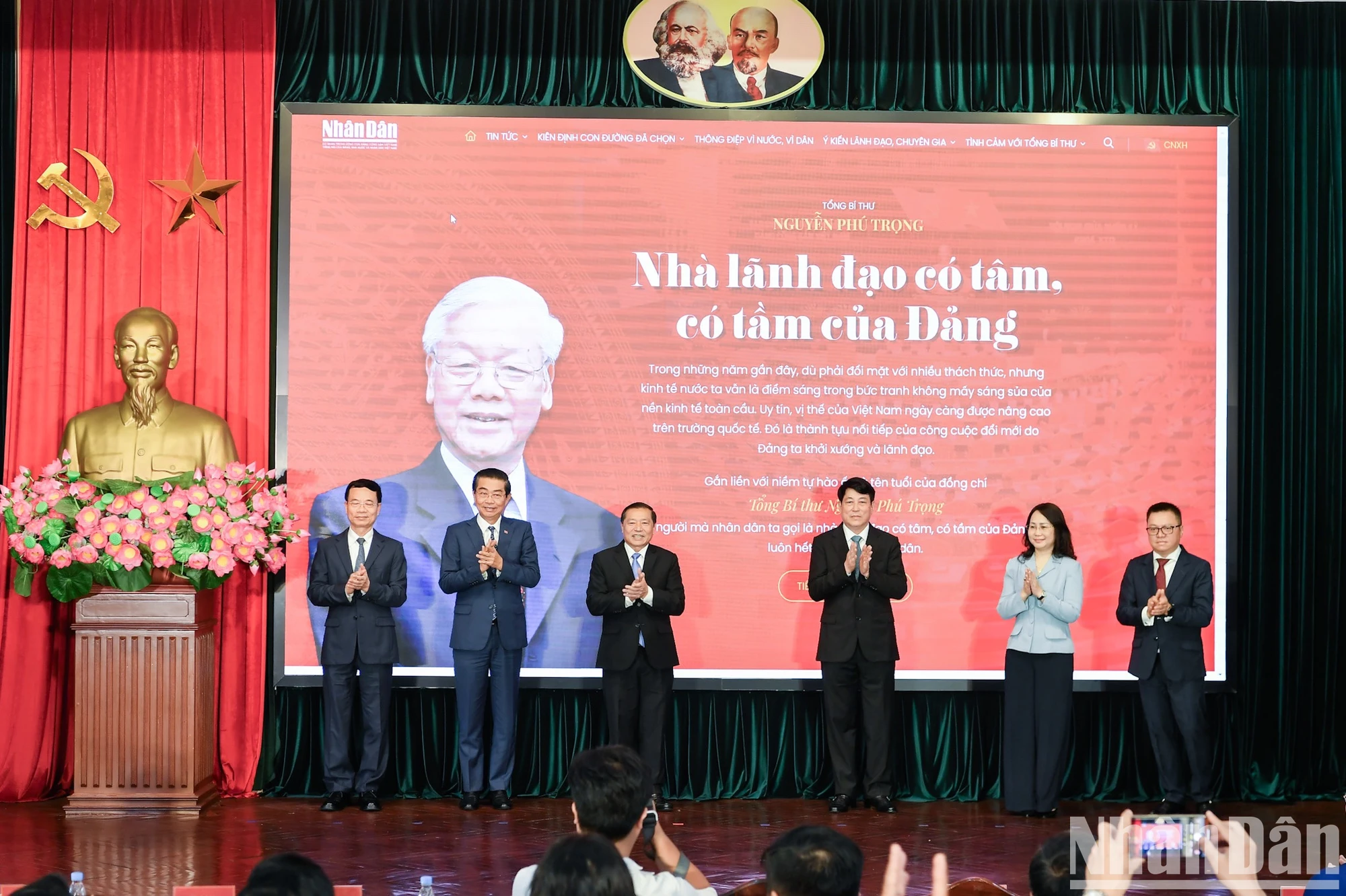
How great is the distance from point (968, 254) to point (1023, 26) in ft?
3.66

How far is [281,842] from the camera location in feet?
16.6

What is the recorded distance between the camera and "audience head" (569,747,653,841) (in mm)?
2398

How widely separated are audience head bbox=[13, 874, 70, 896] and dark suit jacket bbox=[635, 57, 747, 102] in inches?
189

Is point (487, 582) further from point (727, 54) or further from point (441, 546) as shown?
point (727, 54)

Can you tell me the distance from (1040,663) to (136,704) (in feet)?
12.2

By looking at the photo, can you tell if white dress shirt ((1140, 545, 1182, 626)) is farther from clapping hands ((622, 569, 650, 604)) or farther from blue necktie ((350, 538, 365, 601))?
blue necktie ((350, 538, 365, 601))

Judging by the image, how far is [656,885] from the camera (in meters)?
2.32

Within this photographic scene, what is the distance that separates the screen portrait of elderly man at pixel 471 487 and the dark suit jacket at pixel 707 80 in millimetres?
1131

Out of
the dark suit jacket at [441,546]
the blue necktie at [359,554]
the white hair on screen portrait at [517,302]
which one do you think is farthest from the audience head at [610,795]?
the white hair on screen portrait at [517,302]

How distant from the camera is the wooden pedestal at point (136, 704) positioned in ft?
17.9

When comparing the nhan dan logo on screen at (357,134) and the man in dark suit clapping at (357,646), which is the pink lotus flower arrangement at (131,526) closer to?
the man in dark suit clapping at (357,646)

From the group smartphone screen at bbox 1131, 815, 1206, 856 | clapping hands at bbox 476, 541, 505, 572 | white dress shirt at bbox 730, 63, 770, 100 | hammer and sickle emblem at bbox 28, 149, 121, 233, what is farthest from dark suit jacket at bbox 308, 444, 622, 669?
smartphone screen at bbox 1131, 815, 1206, 856

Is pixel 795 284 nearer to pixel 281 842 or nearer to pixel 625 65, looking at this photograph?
pixel 625 65

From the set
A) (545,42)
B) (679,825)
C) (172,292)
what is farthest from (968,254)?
(172,292)
